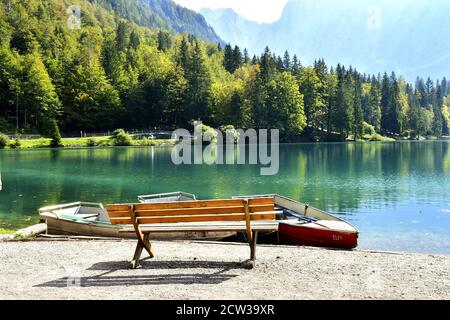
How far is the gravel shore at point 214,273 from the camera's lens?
7.82 meters

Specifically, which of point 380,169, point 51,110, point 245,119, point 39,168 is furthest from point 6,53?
point 380,169

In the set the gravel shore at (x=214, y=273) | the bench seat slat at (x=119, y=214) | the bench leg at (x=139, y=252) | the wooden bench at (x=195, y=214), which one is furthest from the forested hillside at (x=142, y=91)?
the wooden bench at (x=195, y=214)

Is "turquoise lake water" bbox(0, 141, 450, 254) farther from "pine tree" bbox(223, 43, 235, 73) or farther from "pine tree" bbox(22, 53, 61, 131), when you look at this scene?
"pine tree" bbox(223, 43, 235, 73)

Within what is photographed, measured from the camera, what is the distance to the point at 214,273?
30.1 feet

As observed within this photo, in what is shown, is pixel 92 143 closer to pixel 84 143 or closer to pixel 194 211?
pixel 84 143

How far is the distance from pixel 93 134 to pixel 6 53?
2731cm

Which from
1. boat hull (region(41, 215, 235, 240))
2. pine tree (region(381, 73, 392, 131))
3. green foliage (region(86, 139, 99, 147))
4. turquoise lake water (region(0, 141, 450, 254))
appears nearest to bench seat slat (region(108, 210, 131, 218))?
boat hull (region(41, 215, 235, 240))

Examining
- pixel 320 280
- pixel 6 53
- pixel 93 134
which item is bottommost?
pixel 320 280

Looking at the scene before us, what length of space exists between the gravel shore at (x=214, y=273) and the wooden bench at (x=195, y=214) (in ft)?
2.47

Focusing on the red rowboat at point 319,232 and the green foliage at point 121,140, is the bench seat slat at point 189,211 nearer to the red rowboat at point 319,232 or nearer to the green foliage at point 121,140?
the red rowboat at point 319,232

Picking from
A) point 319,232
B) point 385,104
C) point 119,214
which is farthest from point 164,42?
point 119,214

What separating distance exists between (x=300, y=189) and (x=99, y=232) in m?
20.7
